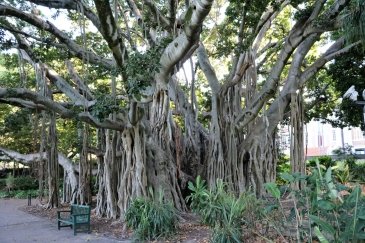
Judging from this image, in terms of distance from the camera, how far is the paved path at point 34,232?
7348mm

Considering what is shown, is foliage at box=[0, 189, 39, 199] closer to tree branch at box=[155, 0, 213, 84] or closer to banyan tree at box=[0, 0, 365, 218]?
banyan tree at box=[0, 0, 365, 218]

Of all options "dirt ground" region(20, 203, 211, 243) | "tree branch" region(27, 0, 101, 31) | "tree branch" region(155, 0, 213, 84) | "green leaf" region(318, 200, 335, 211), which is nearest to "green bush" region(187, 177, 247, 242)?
"dirt ground" region(20, 203, 211, 243)

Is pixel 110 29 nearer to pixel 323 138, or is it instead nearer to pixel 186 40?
pixel 186 40

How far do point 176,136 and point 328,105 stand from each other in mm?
7365

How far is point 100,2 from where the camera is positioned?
597cm

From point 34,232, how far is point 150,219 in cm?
303

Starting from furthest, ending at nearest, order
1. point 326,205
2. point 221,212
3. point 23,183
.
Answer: point 23,183, point 221,212, point 326,205

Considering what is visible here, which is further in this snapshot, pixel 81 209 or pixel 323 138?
pixel 323 138

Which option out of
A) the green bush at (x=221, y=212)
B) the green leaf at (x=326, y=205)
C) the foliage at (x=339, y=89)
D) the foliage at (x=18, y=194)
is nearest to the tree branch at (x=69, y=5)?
the green bush at (x=221, y=212)

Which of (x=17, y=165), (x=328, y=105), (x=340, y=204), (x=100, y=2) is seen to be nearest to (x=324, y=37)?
(x=328, y=105)

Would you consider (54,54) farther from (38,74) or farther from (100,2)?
(100,2)

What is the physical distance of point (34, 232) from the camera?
838 cm

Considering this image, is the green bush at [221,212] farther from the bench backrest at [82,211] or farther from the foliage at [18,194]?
the foliage at [18,194]

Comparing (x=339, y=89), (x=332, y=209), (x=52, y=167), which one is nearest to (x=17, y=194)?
(x=52, y=167)
